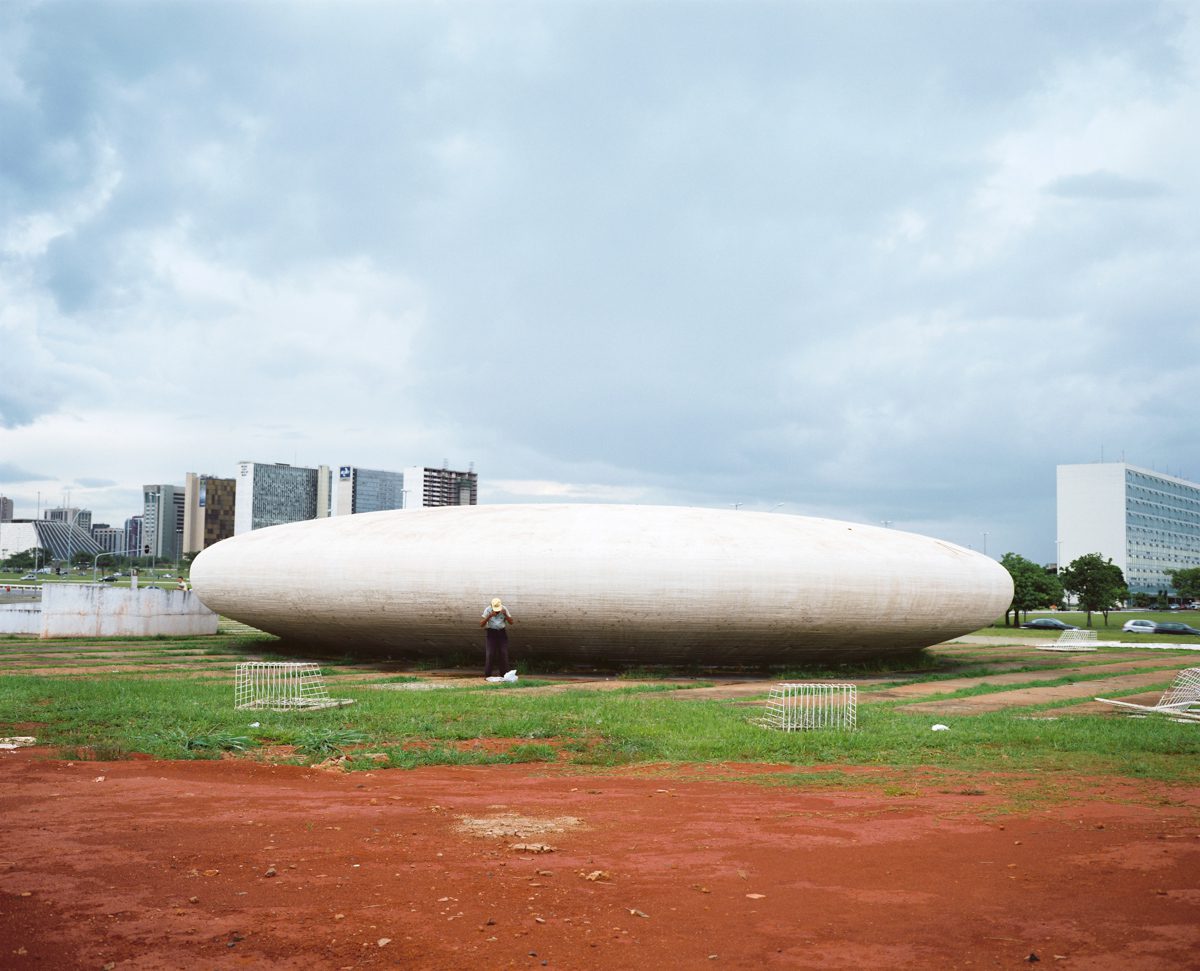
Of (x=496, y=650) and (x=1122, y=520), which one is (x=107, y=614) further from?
(x=1122, y=520)

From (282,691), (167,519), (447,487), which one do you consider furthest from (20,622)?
(167,519)

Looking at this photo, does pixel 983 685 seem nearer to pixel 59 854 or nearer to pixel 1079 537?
pixel 59 854

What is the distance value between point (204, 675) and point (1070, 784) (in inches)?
542

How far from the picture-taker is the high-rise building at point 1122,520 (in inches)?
5133

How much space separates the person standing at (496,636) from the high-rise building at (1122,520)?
122 m

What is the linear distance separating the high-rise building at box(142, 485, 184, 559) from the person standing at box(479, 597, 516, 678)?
159 metres

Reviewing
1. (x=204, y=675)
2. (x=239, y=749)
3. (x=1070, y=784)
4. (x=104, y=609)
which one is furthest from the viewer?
(x=104, y=609)

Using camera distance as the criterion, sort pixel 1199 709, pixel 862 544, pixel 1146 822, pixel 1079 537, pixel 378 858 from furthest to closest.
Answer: pixel 1079 537 < pixel 862 544 < pixel 1199 709 < pixel 1146 822 < pixel 378 858

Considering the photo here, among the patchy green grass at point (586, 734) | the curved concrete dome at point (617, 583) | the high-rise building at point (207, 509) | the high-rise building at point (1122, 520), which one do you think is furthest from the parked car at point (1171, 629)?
the high-rise building at point (207, 509)

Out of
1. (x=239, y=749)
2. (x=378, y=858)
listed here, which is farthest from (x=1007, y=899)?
(x=239, y=749)

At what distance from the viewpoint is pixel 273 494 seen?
13388cm

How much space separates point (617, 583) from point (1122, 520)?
129631 millimetres

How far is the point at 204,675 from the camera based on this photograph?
1758cm

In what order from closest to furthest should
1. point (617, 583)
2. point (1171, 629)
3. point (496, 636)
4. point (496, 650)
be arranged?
point (496, 636), point (496, 650), point (617, 583), point (1171, 629)
